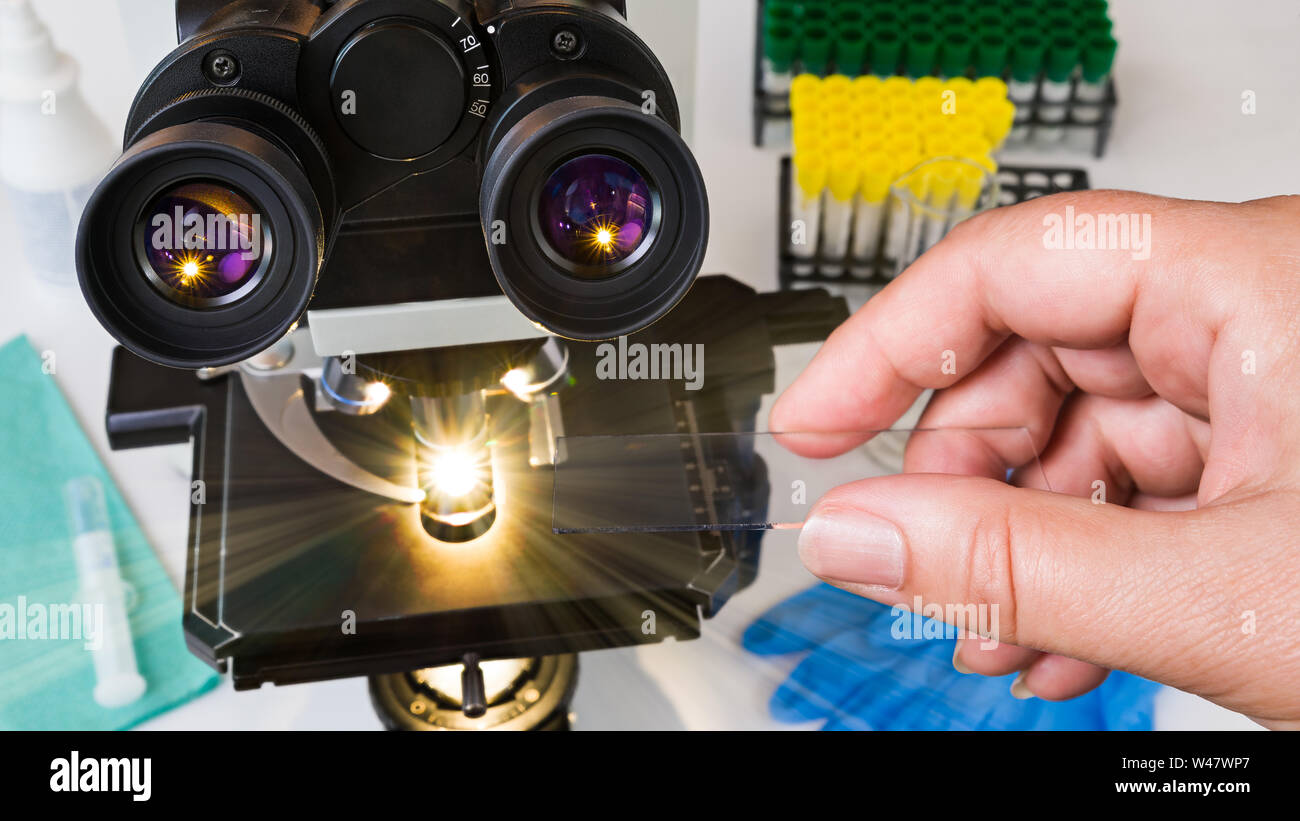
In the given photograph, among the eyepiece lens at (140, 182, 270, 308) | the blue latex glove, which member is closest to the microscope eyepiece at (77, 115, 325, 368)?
the eyepiece lens at (140, 182, 270, 308)

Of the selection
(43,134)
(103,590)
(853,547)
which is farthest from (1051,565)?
(43,134)

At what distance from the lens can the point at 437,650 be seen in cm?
72

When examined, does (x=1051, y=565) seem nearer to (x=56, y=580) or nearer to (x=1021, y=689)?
(x=1021, y=689)

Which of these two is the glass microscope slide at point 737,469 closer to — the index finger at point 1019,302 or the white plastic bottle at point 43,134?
the index finger at point 1019,302

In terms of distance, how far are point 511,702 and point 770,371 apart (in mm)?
319

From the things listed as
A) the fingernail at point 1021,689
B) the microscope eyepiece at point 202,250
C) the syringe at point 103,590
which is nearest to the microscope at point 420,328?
the microscope eyepiece at point 202,250

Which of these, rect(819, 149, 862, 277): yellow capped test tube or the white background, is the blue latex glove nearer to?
the white background

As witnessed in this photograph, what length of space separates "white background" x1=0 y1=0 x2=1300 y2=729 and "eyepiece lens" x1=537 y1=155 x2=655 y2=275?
169 millimetres

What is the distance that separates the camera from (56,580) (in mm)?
915

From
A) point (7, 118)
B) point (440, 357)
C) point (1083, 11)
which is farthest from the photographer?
point (1083, 11)

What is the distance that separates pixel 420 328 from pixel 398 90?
14cm

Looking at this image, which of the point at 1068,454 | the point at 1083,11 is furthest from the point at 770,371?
the point at 1083,11
